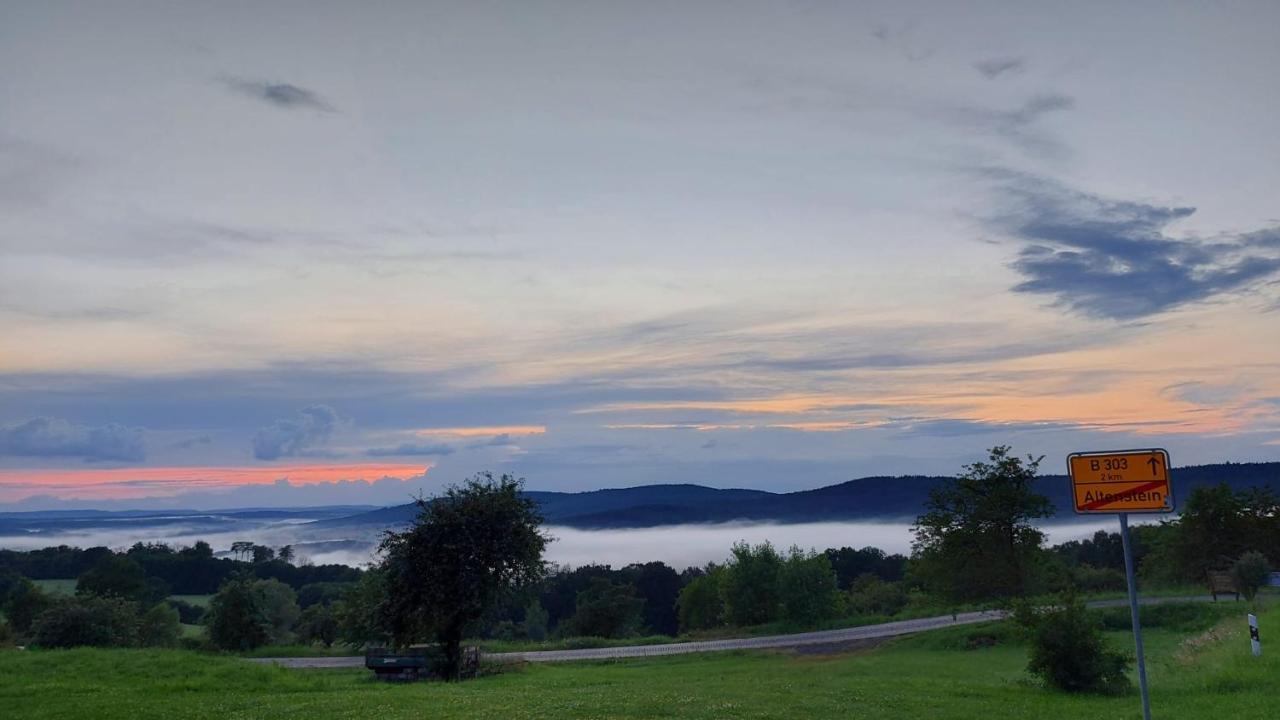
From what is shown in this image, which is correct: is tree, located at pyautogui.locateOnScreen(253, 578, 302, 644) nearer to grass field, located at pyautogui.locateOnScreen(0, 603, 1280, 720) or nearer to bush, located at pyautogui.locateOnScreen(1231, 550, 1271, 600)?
grass field, located at pyautogui.locateOnScreen(0, 603, 1280, 720)

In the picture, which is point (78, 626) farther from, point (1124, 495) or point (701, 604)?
point (701, 604)

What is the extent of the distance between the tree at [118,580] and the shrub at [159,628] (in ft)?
31.8

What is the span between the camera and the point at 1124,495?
13.9 m

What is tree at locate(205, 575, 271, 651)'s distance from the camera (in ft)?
188

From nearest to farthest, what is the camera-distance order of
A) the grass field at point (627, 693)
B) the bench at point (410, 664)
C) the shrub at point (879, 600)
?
the grass field at point (627, 693) → the bench at point (410, 664) → the shrub at point (879, 600)

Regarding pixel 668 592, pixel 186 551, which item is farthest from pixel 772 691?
pixel 186 551

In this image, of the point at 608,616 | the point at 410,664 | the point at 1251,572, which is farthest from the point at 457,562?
the point at 608,616

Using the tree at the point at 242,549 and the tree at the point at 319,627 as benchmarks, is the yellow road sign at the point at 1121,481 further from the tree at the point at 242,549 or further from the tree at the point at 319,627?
the tree at the point at 242,549

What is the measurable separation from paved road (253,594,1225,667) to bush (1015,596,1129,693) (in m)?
26.6

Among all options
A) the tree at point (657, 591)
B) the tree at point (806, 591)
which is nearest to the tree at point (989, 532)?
the tree at point (806, 591)

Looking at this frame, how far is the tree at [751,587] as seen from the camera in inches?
2795

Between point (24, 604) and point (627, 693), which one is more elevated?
point (627, 693)

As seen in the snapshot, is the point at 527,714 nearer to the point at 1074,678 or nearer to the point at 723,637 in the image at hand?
the point at 1074,678

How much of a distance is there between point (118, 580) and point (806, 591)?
235ft
